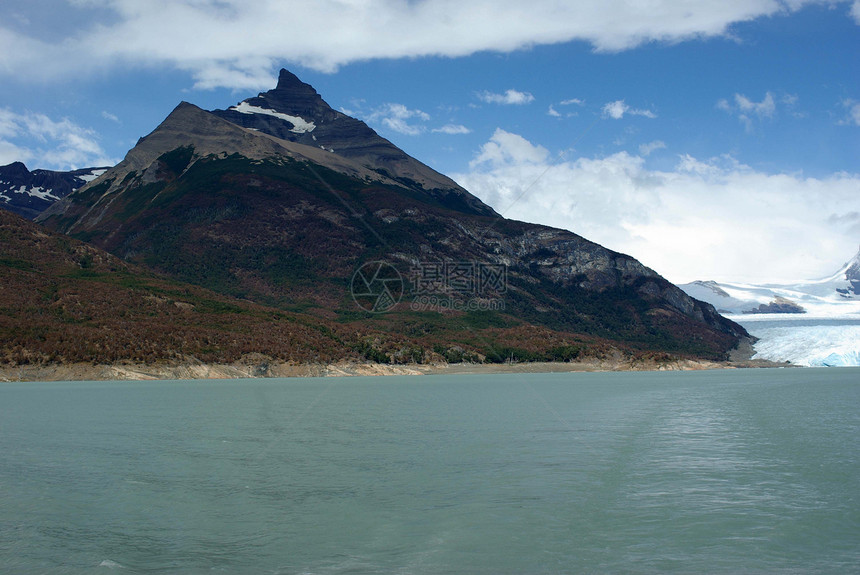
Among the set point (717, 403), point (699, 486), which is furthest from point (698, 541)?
point (717, 403)

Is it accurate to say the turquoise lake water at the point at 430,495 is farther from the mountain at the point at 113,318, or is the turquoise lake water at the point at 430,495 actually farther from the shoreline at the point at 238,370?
the mountain at the point at 113,318

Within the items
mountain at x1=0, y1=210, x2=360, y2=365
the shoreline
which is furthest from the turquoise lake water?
mountain at x1=0, y1=210, x2=360, y2=365

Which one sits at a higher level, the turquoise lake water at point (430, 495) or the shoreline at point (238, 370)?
the turquoise lake water at point (430, 495)

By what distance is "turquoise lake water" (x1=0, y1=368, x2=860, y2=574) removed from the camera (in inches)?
768

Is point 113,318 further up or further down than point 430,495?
further up

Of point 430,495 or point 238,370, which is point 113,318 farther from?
point 430,495

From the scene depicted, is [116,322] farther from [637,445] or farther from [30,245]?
[637,445]

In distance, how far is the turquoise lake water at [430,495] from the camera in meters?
19.5

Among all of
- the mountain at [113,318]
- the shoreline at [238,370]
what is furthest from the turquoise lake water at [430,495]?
the mountain at [113,318]

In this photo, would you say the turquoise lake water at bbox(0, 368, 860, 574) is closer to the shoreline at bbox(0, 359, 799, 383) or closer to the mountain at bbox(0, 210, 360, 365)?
the shoreline at bbox(0, 359, 799, 383)

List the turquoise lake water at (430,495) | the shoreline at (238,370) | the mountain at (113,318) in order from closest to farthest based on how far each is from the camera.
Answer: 1. the turquoise lake water at (430,495)
2. the shoreline at (238,370)
3. the mountain at (113,318)

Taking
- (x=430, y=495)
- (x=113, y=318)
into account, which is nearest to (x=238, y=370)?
(x=113, y=318)

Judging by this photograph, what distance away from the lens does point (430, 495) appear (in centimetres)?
2748

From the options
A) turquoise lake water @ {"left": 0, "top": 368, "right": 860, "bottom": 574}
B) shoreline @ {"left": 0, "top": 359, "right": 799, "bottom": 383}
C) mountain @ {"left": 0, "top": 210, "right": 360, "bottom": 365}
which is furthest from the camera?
mountain @ {"left": 0, "top": 210, "right": 360, "bottom": 365}
